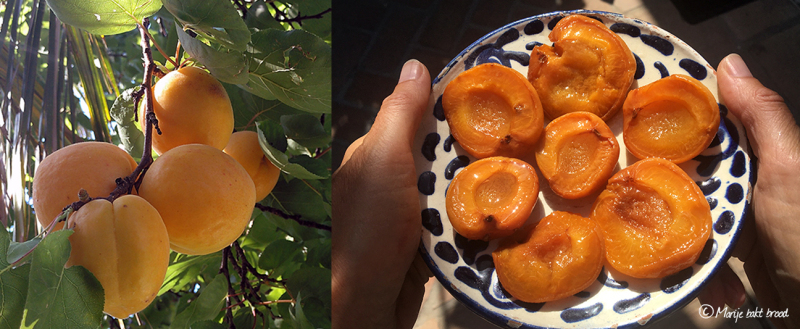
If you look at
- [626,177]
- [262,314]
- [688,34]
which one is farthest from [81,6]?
[688,34]

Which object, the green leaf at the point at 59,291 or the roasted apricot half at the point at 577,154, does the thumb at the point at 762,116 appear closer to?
the roasted apricot half at the point at 577,154

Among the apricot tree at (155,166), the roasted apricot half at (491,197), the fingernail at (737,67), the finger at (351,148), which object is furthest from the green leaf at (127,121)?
the fingernail at (737,67)

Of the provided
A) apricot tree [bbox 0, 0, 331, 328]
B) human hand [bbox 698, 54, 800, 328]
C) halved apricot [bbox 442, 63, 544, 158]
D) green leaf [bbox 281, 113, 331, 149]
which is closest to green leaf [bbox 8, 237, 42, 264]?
apricot tree [bbox 0, 0, 331, 328]

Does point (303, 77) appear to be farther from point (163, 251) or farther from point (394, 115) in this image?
point (394, 115)

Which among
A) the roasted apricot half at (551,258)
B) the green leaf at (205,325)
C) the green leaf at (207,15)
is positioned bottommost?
the roasted apricot half at (551,258)

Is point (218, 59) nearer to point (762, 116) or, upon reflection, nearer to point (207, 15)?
point (207, 15)
